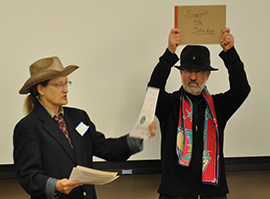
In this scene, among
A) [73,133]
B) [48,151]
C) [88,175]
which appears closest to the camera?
[88,175]

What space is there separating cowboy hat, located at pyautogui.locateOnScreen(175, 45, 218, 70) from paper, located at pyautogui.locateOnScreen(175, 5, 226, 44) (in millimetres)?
81

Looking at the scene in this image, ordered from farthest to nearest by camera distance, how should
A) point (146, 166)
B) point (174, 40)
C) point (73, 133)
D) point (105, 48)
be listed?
point (146, 166)
point (105, 48)
point (174, 40)
point (73, 133)

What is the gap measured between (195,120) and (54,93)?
919 millimetres

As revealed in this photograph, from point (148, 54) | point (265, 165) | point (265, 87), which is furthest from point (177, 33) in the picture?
point (265, 165)

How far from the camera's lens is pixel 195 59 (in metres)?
1.85

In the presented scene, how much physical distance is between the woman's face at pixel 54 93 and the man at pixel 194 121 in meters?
0.60

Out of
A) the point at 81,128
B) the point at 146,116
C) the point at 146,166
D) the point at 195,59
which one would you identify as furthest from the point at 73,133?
the point at 146,166

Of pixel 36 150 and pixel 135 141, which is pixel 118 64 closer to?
pixel 135 141

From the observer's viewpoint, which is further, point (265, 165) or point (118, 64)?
point (265, 165)

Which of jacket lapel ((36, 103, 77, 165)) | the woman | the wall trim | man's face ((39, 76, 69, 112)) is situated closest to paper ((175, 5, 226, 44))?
the woman

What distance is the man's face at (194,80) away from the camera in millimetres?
1849

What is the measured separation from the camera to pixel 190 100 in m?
1.87

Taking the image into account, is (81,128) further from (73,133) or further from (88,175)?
(88,175)

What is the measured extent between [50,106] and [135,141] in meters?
0.53
